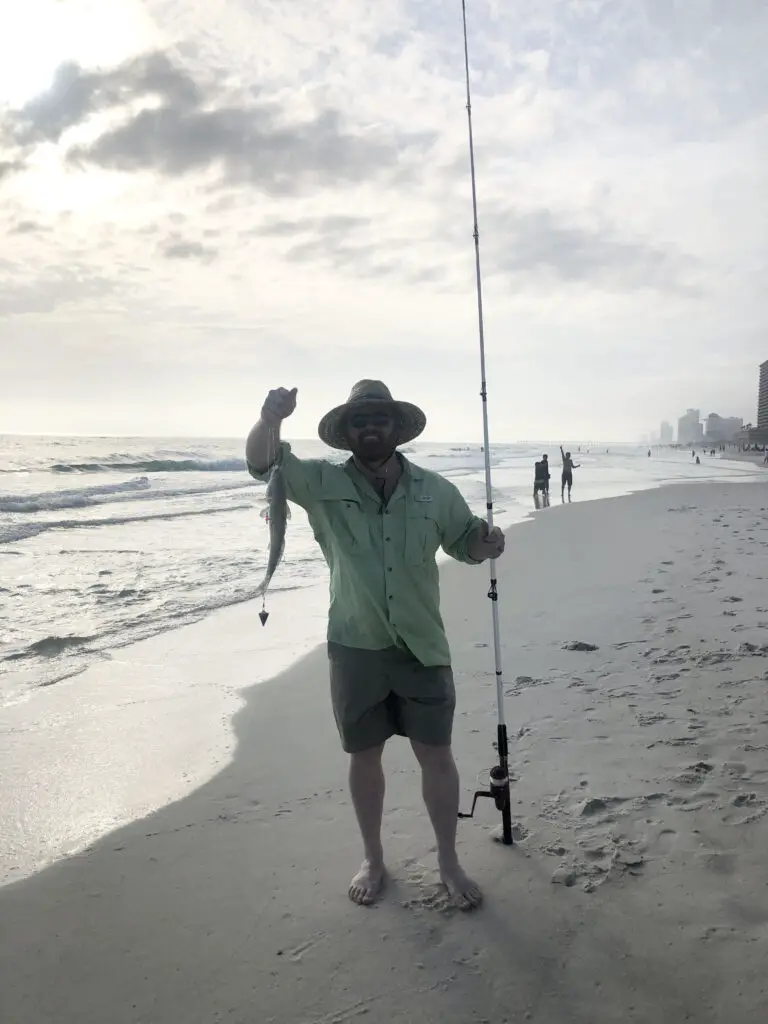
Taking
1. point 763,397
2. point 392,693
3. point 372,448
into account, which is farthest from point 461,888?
point 763,397

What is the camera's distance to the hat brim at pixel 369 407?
2.99m

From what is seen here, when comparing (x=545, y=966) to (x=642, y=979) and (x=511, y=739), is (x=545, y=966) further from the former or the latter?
(x=511, y=739)

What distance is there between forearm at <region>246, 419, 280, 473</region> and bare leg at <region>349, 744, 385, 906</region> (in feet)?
4.48

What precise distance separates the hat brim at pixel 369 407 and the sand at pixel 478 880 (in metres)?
2.03

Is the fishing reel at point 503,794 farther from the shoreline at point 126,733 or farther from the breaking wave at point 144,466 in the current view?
the breaking wave at point 144,466

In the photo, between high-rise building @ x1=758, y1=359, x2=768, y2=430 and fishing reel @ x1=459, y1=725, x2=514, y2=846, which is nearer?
fishing reel @ x1=459, y1=725, x2=514, y2=846

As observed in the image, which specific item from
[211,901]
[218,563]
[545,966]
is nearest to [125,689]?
[211,901]

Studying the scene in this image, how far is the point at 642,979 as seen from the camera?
2389mm

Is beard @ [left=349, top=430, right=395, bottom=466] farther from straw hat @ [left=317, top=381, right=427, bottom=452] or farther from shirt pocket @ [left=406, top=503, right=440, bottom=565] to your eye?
shirt pocket @ [left=406, top=503, right=440, bottom=565]

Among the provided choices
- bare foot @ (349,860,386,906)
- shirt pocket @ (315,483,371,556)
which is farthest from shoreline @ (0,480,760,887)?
shirt pocket @ (315,483,371,556)

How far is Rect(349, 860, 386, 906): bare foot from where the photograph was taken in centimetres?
290

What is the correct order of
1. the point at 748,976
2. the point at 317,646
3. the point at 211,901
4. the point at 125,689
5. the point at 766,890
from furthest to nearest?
1. the point at 317,646
2. the point at 125,689
3. the point at 211,901
4. the point at 766,890
5. the point at 748,976

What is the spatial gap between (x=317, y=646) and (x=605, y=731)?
11.1 ft

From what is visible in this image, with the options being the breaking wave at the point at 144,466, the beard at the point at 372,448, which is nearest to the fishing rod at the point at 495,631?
the beard at the point at 372,448
